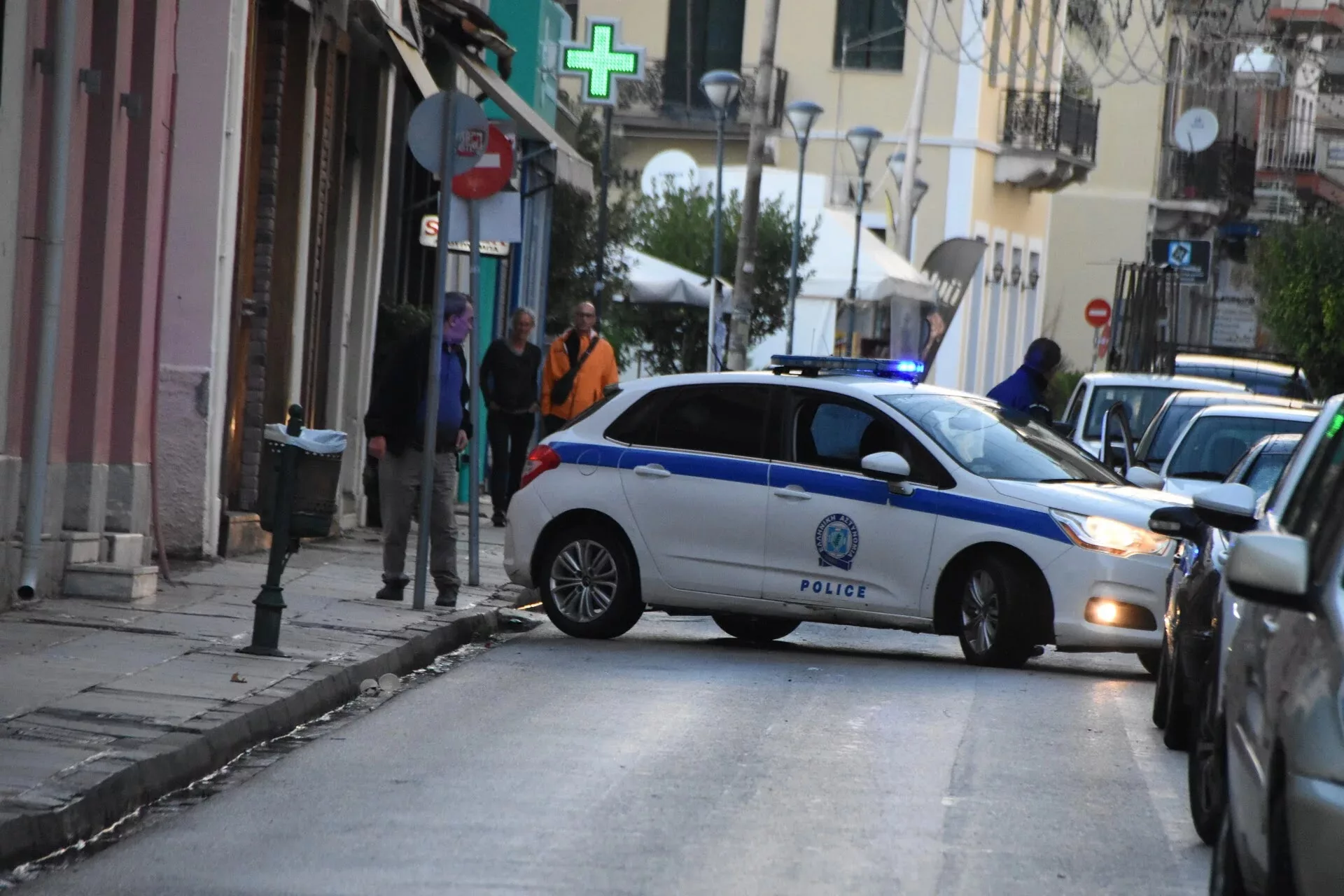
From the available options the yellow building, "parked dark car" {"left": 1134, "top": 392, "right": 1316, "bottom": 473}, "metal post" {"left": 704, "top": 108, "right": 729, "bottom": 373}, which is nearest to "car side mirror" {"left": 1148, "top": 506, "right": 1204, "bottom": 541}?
"parked dark car" {"left": 1134, "top": 392, "right": 1316, "bottom": 473}

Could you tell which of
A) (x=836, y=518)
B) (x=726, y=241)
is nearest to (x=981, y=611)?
(x=836, y=518)

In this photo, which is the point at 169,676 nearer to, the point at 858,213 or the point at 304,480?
the point at 304,480

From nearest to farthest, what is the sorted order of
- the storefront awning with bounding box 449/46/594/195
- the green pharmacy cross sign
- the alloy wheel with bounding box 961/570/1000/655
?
the alloy wheel with bounding box 961/570/1000/655 → the storefront awning with bounding box 449/46/594/195 → the green pharmacy cross sign

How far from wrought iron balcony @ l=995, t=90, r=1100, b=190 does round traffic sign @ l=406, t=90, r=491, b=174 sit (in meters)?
40.2

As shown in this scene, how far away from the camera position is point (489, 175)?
15.1 metres

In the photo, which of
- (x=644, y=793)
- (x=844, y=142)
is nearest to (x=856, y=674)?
(x=644, y=793)

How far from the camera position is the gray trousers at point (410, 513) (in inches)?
563

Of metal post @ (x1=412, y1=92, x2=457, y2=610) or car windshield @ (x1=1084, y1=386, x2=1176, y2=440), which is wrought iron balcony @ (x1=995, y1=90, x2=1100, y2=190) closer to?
car windshield @ (x1=1084, y1=386, x2=1176, y2=440)

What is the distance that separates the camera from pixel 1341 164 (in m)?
60.8

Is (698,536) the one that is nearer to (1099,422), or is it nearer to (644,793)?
(644,793)

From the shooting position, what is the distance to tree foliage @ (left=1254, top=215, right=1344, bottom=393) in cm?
3234

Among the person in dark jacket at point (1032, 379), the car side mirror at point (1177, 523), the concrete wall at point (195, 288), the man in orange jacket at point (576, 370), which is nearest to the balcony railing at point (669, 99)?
the man in orange jacket at point (576, 370)

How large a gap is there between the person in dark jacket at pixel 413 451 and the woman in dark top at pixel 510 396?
6849 mm

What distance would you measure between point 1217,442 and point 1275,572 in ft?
40.8
